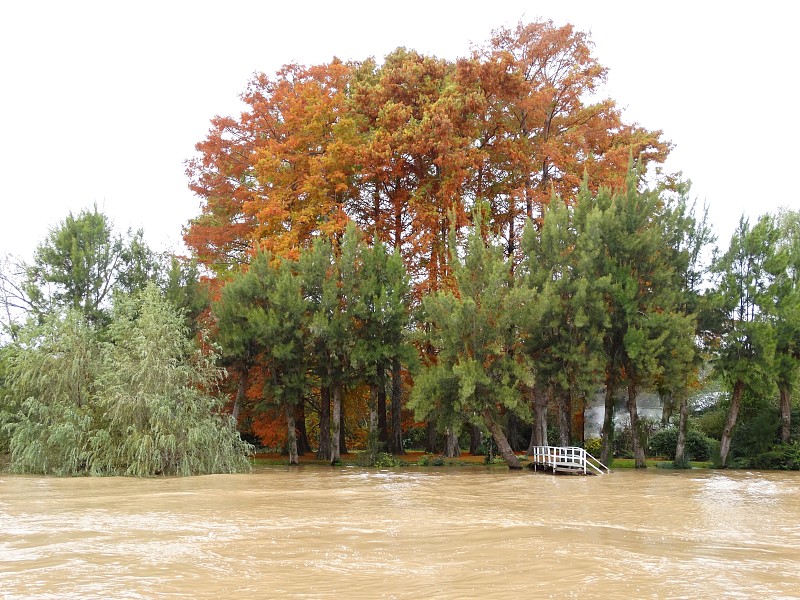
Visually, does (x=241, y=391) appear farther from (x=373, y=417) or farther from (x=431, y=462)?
(x=431, y=462)

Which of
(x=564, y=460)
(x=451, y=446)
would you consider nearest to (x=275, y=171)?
(x=451, y=446)

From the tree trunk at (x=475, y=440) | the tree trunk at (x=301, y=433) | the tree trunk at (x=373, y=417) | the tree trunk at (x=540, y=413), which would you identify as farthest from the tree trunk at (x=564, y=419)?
Result: the tree trunk at (x=301, y=433)

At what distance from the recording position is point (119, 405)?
23.0 metres

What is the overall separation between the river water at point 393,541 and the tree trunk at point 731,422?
951cm

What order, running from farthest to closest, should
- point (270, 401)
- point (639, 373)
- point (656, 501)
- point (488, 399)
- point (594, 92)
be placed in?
point (594, 92) < point (270, 401) < point (639, 373) < point (488, 399) < point (656, 501)

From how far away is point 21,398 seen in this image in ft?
83.3

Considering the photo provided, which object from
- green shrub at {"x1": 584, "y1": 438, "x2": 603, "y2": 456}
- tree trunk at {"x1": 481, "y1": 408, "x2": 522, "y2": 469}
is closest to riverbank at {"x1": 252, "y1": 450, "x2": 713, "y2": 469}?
tree trunk at {"x1": 481, "y1": 408, "x2": 522, "y2": 469}

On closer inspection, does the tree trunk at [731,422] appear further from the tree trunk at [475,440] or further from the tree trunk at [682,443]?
the tree trunk at [475,440]

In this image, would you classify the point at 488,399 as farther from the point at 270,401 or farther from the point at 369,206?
the point at 369,206

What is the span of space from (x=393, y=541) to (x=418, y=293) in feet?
69.6

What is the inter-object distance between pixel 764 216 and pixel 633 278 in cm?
625

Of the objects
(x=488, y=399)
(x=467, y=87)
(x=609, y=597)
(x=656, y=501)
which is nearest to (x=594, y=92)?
(x=467, y=87)

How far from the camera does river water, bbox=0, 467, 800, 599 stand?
28.5 feet

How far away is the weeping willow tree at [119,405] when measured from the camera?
23.2 metres
